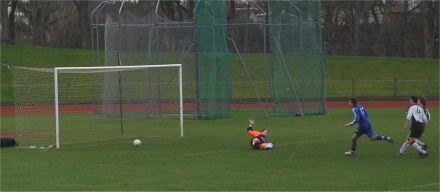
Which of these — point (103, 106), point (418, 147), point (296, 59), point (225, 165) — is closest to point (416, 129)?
point (418, 147)

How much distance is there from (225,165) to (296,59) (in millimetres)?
17354

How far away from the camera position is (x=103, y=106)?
101 ft

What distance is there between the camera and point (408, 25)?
76.9 m

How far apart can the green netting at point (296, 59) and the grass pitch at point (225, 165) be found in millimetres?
8284

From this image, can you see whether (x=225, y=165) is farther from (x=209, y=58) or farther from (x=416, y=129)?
(x=209, y=58)

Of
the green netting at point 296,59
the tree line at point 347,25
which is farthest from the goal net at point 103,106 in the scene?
the tree line at point 347,25

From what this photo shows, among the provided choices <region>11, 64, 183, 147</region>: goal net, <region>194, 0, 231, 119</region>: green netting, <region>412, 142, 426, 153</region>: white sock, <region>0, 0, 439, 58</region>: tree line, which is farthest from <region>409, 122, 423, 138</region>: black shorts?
<region>0, 0, 439, 58</region>: tree line

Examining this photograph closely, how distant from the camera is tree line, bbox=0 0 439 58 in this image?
6875cm

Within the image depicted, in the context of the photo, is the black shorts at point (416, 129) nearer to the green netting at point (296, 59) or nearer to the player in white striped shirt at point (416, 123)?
the player in white striped shirt at point (416, 123)

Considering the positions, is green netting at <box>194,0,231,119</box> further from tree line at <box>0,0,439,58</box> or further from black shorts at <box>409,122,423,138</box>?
tree line at <box>0,0,439,58</box>

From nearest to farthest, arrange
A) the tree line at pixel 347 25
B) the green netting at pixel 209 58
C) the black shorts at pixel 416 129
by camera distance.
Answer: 1. the black shorts at pixel 416 129
2. the green netting at pixel 209 58
3. the tree line at pixel 347 25

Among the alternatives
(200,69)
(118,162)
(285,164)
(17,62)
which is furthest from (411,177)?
(17,62)

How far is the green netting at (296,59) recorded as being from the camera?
32.5m

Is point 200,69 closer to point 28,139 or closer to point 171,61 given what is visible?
point 171,61
